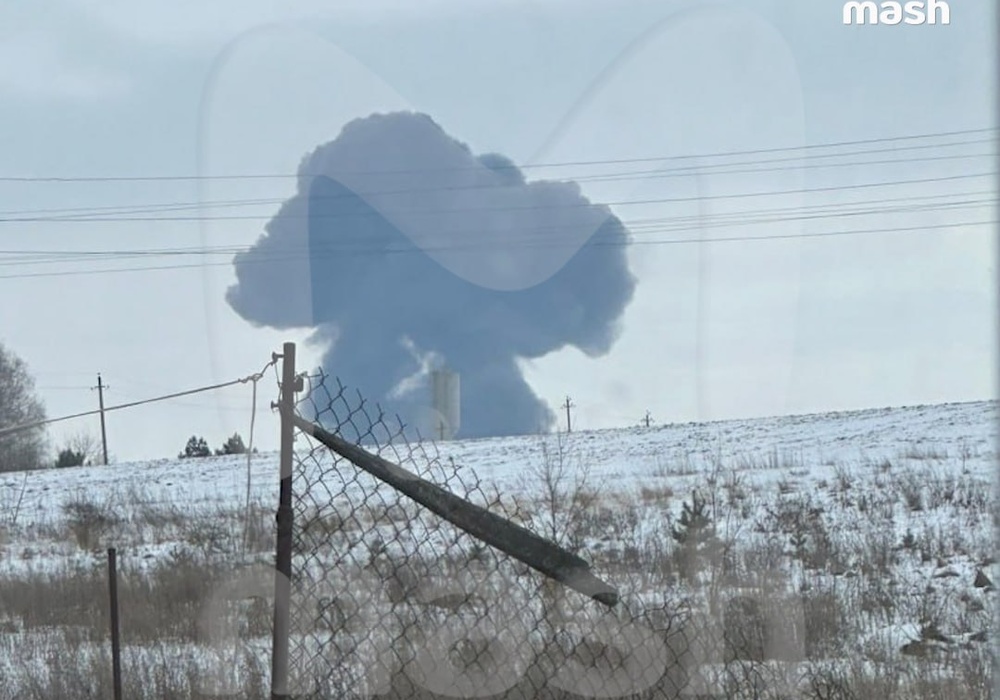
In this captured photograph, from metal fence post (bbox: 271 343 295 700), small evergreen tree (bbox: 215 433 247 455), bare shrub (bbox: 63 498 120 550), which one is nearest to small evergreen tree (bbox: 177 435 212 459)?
small evergreen tree (bbox: 215 433 247 455)

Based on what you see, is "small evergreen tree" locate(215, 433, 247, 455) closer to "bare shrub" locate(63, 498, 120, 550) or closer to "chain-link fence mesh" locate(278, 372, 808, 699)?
"bare shrub" locate(63, 498, 120, 550)

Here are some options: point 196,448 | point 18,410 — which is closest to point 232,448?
point 196,448

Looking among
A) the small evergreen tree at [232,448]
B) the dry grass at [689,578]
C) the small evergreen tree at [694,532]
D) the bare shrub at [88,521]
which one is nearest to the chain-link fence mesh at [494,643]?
the dry grass at [689,578]

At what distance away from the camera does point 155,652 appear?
7.47 m

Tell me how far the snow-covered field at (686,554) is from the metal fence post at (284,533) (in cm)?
48

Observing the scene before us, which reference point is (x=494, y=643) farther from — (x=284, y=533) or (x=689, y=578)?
(x=689, y=578)

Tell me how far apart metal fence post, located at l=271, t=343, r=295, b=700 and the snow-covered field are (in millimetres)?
478

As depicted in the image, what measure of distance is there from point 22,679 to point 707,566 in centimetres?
479

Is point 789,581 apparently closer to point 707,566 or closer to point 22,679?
point 707,566

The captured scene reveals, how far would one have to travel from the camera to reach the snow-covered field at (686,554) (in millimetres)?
6715

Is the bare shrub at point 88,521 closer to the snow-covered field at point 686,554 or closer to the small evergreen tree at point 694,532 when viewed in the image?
the snow-covered field at point 686,554

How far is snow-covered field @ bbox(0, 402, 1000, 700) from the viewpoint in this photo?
22.0 ft

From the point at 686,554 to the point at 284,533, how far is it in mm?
6235

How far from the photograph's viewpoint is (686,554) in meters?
9.80
